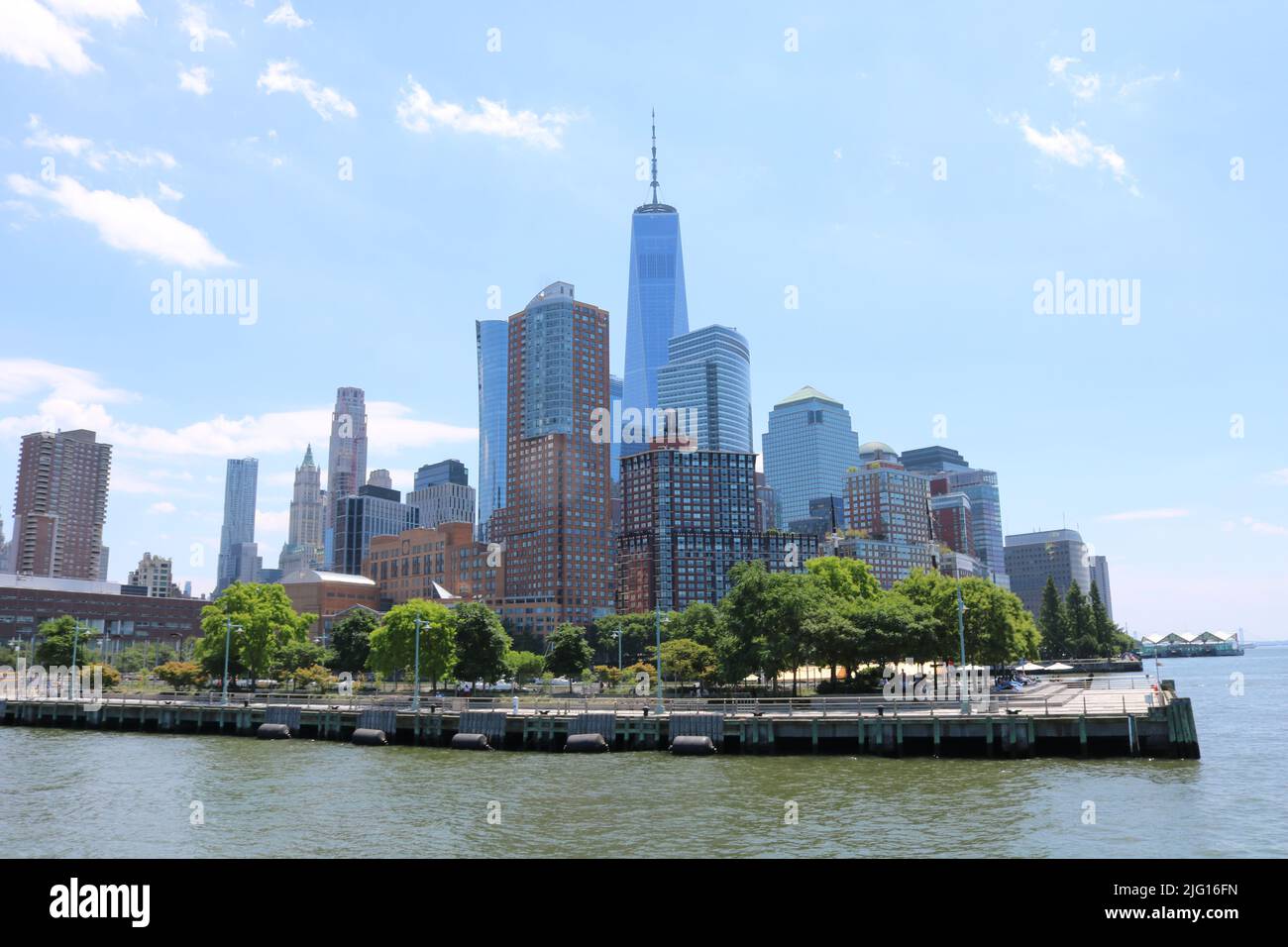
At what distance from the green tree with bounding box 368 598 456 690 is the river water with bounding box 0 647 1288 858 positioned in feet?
106

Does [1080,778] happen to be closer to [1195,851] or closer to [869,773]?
[869,773]

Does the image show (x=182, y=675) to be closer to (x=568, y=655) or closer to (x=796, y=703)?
(x=568, y=655)

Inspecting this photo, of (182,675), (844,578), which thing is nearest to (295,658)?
(182,675)

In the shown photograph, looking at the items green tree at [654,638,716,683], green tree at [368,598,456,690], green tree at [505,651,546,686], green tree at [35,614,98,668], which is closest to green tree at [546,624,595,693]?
green tree at [505,651,546,686]

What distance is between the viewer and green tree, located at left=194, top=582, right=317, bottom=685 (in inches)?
4208

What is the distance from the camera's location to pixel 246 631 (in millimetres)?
107500

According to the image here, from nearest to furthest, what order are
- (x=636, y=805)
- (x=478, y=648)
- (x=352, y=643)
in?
1. (x=636, y=805)
2. (x=478, y=648)
3. (x=352, y=643)

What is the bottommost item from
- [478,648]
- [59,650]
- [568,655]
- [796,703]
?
[796,703]

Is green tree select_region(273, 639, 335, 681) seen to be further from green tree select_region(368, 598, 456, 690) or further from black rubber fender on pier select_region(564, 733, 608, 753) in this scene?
black rubber fender on pier select_region(564, 733, 608, 753)

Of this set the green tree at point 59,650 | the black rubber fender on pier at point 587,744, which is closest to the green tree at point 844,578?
the black rubber fender on pier at point 587,744

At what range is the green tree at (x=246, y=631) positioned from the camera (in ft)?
351

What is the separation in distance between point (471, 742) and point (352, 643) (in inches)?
2534

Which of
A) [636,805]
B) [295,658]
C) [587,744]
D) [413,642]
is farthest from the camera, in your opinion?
[295,658]

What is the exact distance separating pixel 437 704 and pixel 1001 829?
5148 cm
